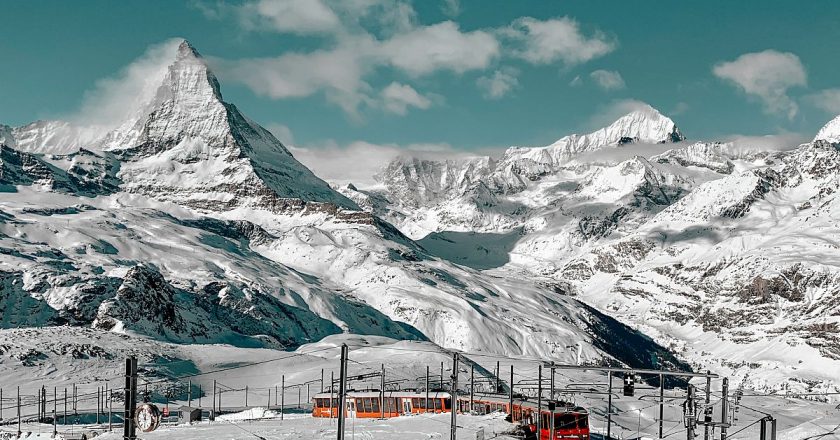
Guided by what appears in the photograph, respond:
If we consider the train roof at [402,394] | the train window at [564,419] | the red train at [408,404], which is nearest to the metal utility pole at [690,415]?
the train window at [564,419]

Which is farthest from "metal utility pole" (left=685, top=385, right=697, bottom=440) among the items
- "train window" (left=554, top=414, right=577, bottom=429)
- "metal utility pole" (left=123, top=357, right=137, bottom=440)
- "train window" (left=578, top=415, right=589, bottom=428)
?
"metal utility pole" (left=123, top=357, right=137, bottom=440)

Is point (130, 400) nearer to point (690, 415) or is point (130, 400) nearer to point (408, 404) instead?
point (690, 415)

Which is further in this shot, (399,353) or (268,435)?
(399,353)

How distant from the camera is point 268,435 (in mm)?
61500

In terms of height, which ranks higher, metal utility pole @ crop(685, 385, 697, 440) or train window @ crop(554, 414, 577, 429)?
metal utility pole @ crop(685, 385, 697, 440)

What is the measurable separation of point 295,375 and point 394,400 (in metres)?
88.2

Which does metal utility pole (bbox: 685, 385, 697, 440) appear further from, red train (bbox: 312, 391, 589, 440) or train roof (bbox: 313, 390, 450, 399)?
train roof (bbox: 313, 390, 450, 399)

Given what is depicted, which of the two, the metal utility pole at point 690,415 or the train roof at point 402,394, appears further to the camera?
the train roof at point 402,394

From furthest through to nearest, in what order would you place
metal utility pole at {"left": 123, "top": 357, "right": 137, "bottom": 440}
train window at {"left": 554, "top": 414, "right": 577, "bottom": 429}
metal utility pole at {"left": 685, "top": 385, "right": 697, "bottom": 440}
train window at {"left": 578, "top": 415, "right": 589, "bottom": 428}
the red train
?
the red train < train window at {"left": 578, "top": 415, "right": 589, "bottom": 428} < train window at {"left": 554, "top": 414, "right": 577, "bottom": 429} < metal utility pole at {"left": 685, "top": 385, "right": 697, "bottom": 440} < metal utility pole at {"left": 123, "top": 357, "right": 137, "bottom": 440}

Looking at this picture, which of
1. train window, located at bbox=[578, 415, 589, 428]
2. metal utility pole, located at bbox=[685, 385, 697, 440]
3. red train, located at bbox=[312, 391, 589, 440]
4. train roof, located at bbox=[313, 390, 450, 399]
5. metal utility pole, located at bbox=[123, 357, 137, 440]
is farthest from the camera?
train roof, located at bbox=[313, 390, 450, 399]

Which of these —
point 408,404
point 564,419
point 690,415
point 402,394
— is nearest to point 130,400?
point 690,415

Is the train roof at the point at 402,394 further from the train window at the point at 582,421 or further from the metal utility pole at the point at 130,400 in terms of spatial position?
the metal utility pole at the point at 130,400

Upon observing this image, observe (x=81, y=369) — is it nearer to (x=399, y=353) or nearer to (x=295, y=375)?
(x=295, y=375)

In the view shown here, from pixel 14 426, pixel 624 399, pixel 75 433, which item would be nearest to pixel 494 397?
pixel 75 433
